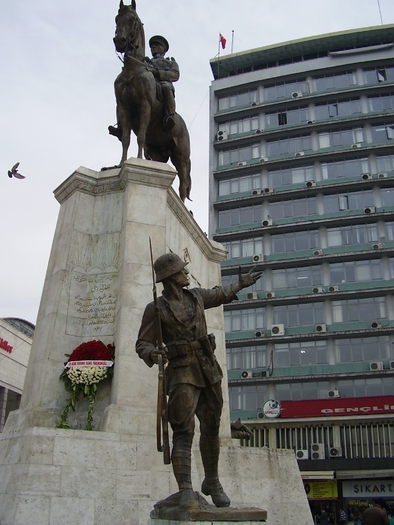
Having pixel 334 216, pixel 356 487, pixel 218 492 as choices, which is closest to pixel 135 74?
pixel 218 492

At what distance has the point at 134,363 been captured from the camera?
9.33 m

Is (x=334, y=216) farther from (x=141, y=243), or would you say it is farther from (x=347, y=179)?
(x=141, y=243)

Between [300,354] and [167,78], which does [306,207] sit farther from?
[167,78]

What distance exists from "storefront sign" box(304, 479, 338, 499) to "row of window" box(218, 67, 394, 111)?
122 ft

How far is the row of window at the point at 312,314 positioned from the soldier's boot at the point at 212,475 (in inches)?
1743

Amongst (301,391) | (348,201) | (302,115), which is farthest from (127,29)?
(302,115)

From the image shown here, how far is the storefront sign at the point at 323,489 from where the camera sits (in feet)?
129

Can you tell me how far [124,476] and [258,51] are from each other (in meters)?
61.3

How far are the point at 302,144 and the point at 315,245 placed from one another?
36.5 feet

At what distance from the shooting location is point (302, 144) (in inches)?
2237

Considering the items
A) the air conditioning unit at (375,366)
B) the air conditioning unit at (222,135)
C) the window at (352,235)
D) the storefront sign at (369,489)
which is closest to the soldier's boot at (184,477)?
the storefront sign at (369,489)

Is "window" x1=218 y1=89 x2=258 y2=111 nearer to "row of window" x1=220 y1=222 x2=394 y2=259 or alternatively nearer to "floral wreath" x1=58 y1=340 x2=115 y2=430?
"row of window" x1=220 y1=222 x2=394 y2=259

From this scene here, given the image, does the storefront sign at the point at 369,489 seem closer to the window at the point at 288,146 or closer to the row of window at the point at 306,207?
the row of window at the point at 306,207

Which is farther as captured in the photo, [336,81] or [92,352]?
[336,81]
